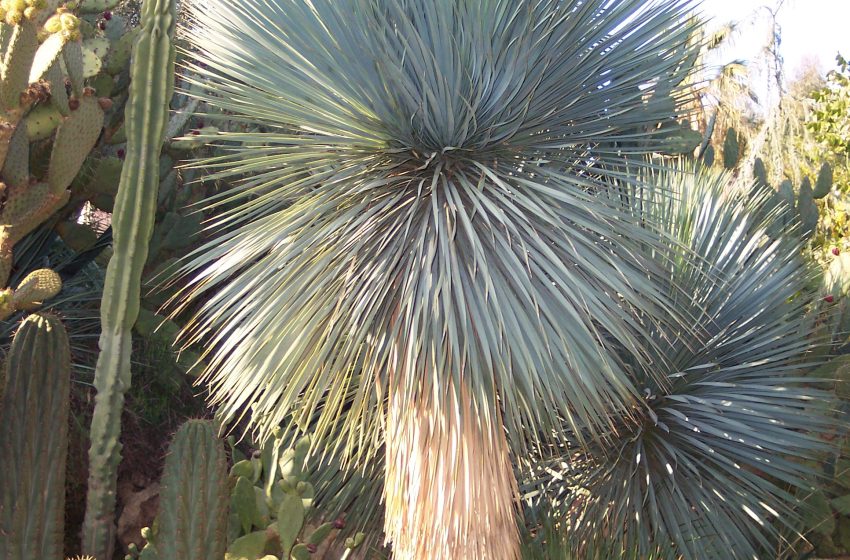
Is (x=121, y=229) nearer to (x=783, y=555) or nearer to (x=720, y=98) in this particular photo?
(x=783, y=555)

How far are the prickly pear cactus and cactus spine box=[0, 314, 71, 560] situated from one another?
17.1 inches

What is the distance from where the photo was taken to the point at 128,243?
3328 millimetres

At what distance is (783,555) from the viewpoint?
3930mm

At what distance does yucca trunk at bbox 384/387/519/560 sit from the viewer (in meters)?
2.63

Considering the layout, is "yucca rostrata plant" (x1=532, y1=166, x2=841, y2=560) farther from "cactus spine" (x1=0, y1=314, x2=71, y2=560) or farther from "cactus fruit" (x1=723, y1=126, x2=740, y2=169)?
"cactus spine" (x1=0, y1=314, x2=71, y2=560)

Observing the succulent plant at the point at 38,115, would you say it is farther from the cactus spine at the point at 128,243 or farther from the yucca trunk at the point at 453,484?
the yucca trunk at the point at 453,484

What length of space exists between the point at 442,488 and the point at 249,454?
246 centimetres

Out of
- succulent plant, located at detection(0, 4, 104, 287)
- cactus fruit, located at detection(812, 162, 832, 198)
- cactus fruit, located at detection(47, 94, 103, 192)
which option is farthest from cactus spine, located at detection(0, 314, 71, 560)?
cactus fruit, located at detection(812, 162, 832, 198)

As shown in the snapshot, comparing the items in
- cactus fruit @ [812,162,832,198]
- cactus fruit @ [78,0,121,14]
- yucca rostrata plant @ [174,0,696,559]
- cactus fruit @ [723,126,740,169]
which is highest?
cactus fruit @ [78,0,121,14]

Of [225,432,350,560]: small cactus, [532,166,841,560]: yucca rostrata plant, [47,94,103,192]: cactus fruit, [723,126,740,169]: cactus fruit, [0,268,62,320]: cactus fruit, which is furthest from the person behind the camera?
[723,126,740,169]: cactus fruit

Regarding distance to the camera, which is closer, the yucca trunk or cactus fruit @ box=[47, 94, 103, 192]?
the yucca trunk

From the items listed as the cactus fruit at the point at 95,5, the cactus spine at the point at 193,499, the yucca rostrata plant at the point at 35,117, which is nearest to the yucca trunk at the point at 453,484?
the cactus spine at the point at 193,499

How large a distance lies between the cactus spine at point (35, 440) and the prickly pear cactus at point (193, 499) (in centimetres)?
43

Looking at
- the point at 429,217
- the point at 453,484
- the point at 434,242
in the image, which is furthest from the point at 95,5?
the point at 453,484
